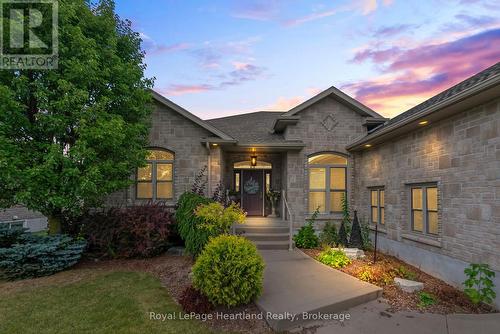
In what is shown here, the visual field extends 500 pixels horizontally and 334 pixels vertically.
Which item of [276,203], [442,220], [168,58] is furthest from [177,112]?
[442,220]

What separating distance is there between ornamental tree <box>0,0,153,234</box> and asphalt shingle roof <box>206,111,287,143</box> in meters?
4.82

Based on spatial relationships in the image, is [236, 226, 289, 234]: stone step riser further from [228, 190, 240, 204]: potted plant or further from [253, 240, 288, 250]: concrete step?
Result: [228, 190, 240, 204]: potted plant

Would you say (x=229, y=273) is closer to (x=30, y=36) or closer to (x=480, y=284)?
(x=480, y=284)

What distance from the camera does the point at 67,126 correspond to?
7.25 m

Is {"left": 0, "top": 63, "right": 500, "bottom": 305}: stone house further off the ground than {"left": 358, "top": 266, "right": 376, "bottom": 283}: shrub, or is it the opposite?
{"left": 0, "top": 63, "right": 500, "bottom": 305}: stone house

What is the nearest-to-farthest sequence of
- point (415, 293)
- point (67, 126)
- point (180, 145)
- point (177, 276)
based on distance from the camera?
1. point (415, 293)
2. point (177, 276)
3. point (67, 126)
4. point (180, 145)

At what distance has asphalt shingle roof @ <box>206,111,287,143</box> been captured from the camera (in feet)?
38.1

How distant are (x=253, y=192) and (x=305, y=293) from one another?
7.94m

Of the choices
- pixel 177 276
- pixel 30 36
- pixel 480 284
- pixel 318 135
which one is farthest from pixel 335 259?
pixel 30 36

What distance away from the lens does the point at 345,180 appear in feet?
37.4

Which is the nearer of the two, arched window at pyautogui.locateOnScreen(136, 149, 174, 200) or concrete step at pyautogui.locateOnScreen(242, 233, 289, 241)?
concrete step at pyautogui.locateOnScreen(242, 233, 289, 241)

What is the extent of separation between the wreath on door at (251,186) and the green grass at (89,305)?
6.77 meters

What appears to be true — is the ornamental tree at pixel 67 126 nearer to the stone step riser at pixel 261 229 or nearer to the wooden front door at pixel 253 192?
the stone step riser at pixel 261 229

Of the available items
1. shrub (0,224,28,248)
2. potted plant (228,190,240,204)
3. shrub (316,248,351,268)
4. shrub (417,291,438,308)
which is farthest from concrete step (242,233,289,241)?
shrub (0,224,28,248)
